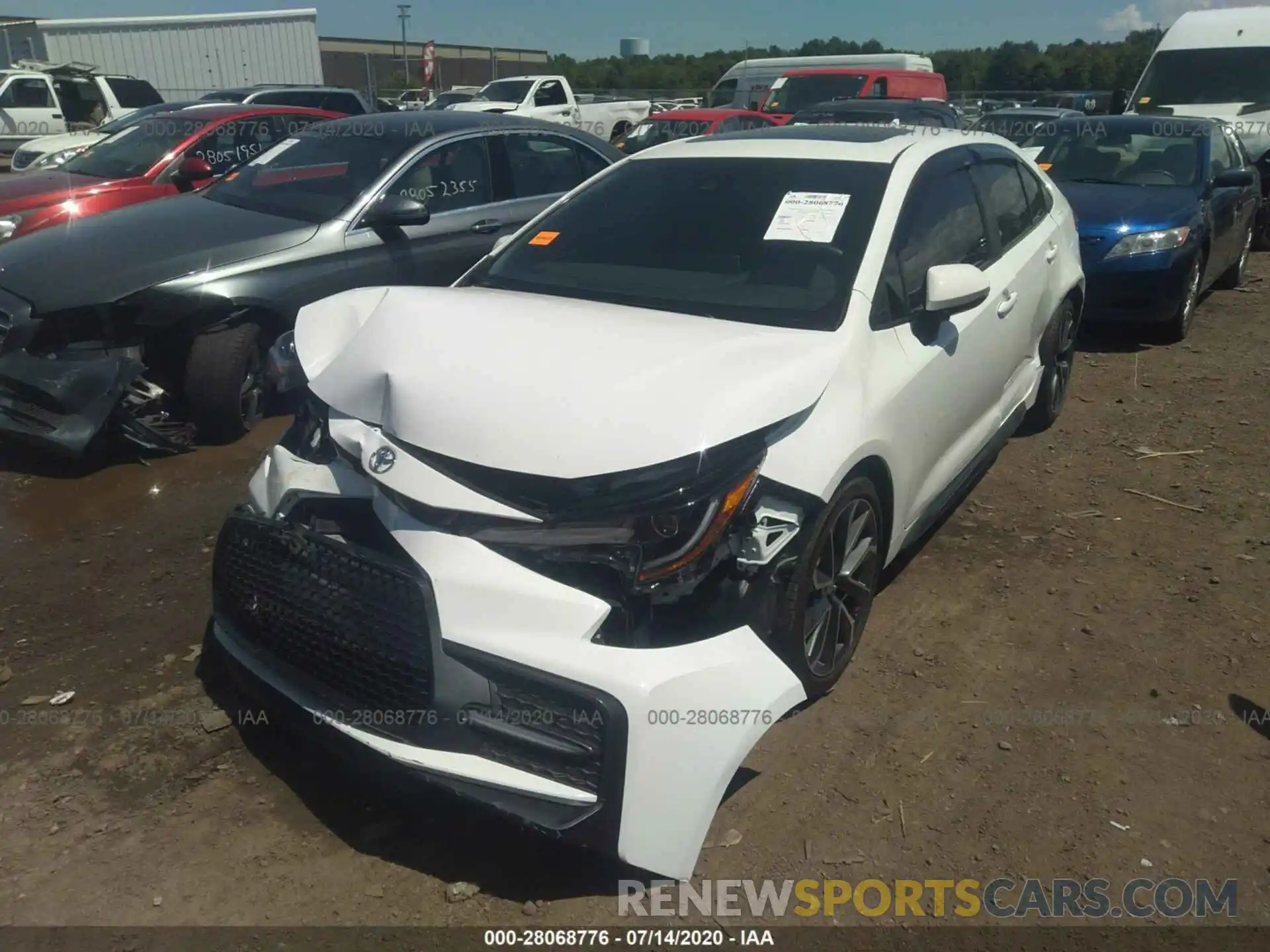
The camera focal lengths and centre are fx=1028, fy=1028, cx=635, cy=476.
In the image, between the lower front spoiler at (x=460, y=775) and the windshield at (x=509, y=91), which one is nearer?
the lower front spoiler at (x=460, y=775)

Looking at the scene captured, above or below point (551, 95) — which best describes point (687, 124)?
above

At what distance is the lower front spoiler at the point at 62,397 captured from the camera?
15.7 feet

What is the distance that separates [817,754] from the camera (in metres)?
→ 3.12

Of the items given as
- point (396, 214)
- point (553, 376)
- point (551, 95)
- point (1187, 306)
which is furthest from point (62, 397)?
point (551, 95)

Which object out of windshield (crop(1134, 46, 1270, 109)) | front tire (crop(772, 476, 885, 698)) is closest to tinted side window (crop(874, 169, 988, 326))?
front tire (crop(772, 476, 885, 698))

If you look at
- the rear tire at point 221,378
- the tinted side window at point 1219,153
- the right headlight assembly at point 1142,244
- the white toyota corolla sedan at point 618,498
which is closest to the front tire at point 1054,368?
the white toyota corolla sedan at point 618,498

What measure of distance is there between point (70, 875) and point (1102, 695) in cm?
310

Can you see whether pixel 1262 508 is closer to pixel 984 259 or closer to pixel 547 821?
pixel 984 259

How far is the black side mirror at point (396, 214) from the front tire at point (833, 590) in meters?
3.33

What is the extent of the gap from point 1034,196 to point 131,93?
66.8 feet

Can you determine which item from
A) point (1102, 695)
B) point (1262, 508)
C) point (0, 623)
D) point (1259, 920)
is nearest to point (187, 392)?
point (0, 623)

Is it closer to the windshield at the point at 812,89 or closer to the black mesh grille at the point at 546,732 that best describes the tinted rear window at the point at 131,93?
the windshield at the point at 812,89

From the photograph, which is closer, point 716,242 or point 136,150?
point 716,242

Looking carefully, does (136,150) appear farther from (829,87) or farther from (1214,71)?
(829,87)
